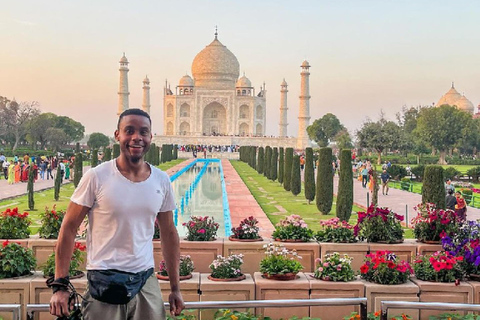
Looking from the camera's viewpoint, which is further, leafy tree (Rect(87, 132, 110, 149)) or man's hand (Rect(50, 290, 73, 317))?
leafy tree (Rect(87, 132, 110, 149))

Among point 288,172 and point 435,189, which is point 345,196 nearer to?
point 435,189

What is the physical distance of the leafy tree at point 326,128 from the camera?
5178 centimetres

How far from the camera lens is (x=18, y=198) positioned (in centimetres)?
1269

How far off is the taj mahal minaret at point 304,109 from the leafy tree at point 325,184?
101ft

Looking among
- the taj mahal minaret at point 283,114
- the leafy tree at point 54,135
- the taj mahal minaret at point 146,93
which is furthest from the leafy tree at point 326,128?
the leafy tree at point 54,135

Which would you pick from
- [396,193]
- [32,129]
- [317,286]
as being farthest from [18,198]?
[32,129]

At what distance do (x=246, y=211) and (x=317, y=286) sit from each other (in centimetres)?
696

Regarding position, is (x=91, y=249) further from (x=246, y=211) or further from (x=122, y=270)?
(x=246, y=211)

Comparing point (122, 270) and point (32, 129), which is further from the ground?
point (32, 129)

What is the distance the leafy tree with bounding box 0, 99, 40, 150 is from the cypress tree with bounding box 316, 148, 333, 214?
106 feet

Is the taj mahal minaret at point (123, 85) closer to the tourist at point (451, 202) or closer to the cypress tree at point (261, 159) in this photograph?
the cypress tree at point (261, 159)

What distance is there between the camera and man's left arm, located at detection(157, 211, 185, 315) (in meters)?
2.15

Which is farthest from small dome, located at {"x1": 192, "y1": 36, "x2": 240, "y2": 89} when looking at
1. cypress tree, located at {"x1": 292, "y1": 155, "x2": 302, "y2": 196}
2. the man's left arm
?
the man's left arm

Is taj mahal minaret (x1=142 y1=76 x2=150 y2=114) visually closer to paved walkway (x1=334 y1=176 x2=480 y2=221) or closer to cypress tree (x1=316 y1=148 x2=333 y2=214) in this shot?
paved walkway (x1=334 y1=176 x2=480 y2=221)
